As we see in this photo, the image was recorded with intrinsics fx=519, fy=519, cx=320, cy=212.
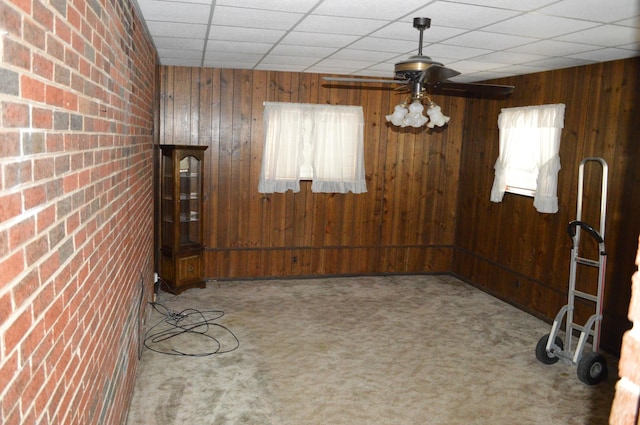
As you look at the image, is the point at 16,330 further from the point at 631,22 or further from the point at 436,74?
the point at 631,22

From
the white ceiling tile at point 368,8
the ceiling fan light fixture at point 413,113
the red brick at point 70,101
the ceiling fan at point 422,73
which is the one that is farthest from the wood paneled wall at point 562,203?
the red brick at point 70,101

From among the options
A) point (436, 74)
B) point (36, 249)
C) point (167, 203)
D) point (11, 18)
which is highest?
point (436, 74)

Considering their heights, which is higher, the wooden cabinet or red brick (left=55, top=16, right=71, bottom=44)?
red brick (left=55, top=16, right=71, bottom=44)

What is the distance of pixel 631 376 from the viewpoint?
2.59 feet

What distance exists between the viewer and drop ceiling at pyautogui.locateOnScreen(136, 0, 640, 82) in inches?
129

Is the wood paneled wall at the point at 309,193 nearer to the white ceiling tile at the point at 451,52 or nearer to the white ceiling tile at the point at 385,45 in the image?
the white ceiling tile at the point at 451,52

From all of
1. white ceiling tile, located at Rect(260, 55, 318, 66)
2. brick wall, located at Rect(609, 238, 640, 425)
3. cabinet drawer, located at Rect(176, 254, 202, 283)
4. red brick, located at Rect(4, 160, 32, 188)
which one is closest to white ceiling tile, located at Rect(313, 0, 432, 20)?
white ceiling tile, located at Rect(260, 55, 318, 66)

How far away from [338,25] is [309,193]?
3.06 meters

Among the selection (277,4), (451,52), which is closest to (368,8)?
(277,4)

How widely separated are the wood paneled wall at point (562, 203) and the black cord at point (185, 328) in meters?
3.29

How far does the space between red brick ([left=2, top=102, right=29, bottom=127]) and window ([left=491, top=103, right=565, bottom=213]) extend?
5141 mm

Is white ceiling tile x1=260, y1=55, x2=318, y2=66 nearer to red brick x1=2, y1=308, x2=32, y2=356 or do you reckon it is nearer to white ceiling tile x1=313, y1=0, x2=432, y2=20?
white ceiling tile x1=313, y1=0, x2=432, y2=20

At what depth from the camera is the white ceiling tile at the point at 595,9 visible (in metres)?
3.01

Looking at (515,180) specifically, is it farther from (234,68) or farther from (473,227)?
(234,68)
